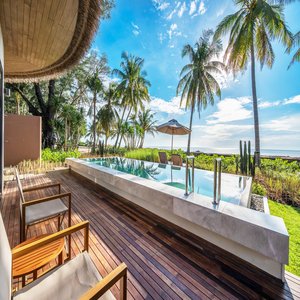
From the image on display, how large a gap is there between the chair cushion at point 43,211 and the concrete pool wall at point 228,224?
4.81 ft

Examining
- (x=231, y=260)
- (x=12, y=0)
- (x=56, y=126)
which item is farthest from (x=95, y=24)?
(x=56, y=126)

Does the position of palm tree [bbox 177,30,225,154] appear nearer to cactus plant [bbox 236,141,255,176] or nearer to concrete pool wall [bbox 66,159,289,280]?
cactus plant [bbox 236,141,255,176]

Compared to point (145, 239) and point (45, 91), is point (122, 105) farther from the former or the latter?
point (145, 239)

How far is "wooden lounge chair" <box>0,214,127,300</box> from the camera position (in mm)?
935

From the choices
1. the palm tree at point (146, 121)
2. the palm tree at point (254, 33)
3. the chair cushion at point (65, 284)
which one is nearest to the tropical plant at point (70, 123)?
the palm tree at point (146, 121)

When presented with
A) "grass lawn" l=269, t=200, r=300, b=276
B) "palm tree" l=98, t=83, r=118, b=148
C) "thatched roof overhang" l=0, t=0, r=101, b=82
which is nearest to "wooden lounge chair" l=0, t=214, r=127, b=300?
"grass lawn" l=269, t=200, r=300, b=276

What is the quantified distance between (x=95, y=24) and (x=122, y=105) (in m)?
12.3

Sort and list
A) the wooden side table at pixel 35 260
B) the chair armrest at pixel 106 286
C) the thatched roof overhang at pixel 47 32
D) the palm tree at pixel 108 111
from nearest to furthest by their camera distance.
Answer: the chair armrest at pixel 106 286 → the wooden side table at pixel 35 260 → the thatched roof overhang at pixel 47 32 → the palm tree at pixel 108 111

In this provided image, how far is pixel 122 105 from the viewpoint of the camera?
15.2 m

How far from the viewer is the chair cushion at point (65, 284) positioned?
1.04 m

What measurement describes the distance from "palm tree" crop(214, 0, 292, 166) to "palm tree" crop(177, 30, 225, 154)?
309 centimetres

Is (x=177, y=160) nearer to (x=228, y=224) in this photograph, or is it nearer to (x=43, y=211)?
(x=228, y=224)

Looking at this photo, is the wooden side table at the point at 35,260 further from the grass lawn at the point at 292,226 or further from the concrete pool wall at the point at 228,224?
the grass lawn at the point at 292,226

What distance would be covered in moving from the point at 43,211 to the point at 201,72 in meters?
12.8
